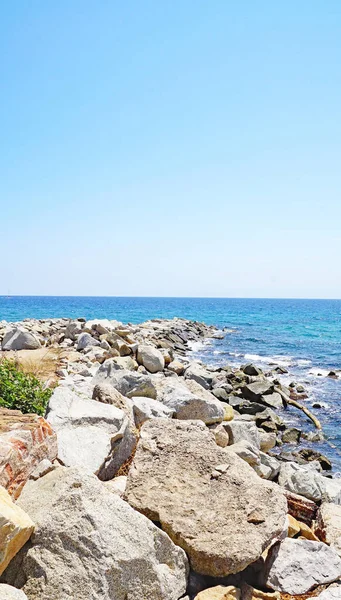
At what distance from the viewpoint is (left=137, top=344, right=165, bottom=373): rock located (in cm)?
1431

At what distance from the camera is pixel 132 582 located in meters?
4.08

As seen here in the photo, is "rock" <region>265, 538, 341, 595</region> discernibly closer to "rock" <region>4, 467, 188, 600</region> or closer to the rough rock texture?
"rock" <region>4, 467, 188, 600</region>

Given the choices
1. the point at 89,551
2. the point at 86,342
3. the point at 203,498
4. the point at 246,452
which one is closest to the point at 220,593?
the point at 203,498

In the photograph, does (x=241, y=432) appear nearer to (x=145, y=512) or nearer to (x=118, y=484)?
(x=118, y=484)

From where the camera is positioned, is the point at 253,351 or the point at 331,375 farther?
the point at 253,351

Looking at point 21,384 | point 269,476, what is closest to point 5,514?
point 21,384

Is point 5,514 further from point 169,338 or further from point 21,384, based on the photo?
point 169,338

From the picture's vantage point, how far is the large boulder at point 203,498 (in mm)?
4686

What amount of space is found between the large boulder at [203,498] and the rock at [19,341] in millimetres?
11021

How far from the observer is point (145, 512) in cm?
503

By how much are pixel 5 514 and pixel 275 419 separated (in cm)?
1300

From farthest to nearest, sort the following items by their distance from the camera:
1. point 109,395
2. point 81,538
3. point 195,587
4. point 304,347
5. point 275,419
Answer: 1. point 304,347
2. point 275,419
3. point 109,395
4. point 195,587
5. point 81,538

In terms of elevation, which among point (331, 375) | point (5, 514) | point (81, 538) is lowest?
point (331, 375)

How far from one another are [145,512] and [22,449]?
56.7 inches
